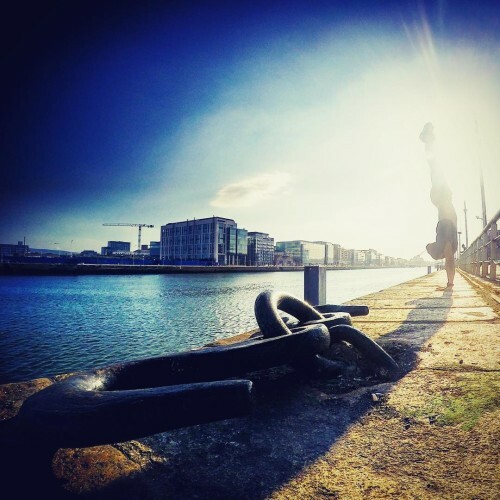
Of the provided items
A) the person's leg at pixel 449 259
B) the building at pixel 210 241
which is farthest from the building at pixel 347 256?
the person's leg at pixel 449 259

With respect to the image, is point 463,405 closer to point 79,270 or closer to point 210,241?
point 79,270

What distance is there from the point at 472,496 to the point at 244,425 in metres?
0.79

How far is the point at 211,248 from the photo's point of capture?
106125 millimetres

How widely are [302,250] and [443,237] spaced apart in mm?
135965

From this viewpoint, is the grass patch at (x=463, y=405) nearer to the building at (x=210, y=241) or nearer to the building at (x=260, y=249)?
the building at (x=210, y=241)

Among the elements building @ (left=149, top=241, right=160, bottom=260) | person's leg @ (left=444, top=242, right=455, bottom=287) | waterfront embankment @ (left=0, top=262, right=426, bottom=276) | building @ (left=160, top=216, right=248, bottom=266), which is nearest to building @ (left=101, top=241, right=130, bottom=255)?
building @ (left=149, top=241, right=160, bottom=260)

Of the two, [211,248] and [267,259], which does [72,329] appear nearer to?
[211,248]

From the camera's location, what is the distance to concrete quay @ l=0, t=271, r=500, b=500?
3.01 ft

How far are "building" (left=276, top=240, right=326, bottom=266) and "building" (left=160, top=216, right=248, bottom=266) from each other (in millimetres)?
36841

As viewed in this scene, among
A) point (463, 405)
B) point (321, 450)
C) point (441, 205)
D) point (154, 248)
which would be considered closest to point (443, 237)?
point (441, 205)

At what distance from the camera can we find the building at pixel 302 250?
461 ft

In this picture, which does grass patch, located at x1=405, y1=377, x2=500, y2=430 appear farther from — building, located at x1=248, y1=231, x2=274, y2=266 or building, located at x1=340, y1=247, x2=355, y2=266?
building, located at x1=340, y1=247, x2=355, y2=266

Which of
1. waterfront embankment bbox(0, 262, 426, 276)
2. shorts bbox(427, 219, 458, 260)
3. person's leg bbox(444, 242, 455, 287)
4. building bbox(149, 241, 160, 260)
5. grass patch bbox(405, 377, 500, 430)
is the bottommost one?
waterfront embankment bbox(0, 262, 426, 276)

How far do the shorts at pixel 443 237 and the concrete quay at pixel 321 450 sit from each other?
16.9 ft
